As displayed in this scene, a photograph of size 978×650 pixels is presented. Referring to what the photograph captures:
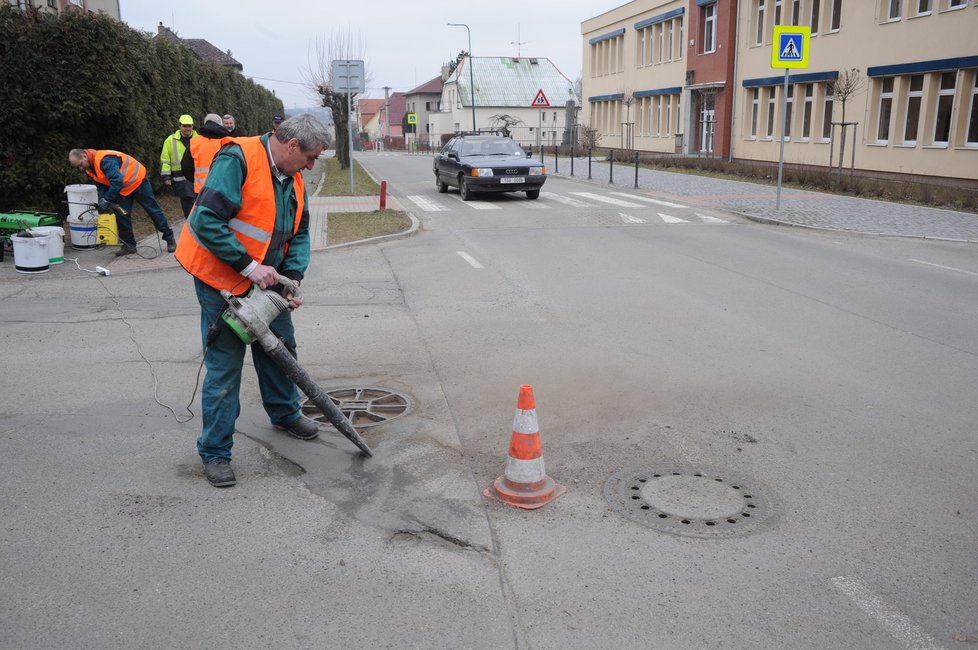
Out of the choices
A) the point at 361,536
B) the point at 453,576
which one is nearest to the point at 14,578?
the point at 361,536

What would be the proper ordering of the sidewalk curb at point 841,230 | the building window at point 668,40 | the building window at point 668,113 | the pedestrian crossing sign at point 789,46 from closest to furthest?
1. the sidewalk curb at point 841,230
2. the pedestrian crossing sign at point 789,46
3. the building window at point 668,40
4. the building window at point 668,113

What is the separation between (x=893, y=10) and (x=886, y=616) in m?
26.7

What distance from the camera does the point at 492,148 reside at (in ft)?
71.2

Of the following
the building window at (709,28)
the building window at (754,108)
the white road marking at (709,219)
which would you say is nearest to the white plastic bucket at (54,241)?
the white road marking at (709,219)

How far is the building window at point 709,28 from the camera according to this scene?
37000 millimetres

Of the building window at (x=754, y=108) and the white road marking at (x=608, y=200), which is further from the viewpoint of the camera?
the building window at (x=754, y=108)

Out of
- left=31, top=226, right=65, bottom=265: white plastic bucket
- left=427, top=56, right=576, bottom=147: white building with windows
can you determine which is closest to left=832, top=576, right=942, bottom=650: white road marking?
left=31, top=226, right=65, bottom=265: white plastic bucket

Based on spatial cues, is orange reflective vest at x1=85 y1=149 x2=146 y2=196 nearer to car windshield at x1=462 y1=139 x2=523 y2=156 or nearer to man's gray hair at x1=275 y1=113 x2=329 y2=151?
man's gray hair at x1=275 y1=113 x2=329 y2=151

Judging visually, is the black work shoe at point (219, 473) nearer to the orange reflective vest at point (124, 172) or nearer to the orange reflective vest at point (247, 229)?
the orange reflective vest at point (247, 229)

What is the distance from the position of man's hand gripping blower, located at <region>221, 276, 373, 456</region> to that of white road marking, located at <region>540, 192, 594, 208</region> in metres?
14.9

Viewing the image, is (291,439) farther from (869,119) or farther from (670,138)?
(670,138)

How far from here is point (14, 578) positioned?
351 centimetres

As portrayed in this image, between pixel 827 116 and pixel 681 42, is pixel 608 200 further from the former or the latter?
pixel 681 42

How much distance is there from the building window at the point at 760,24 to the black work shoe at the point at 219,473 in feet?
109
